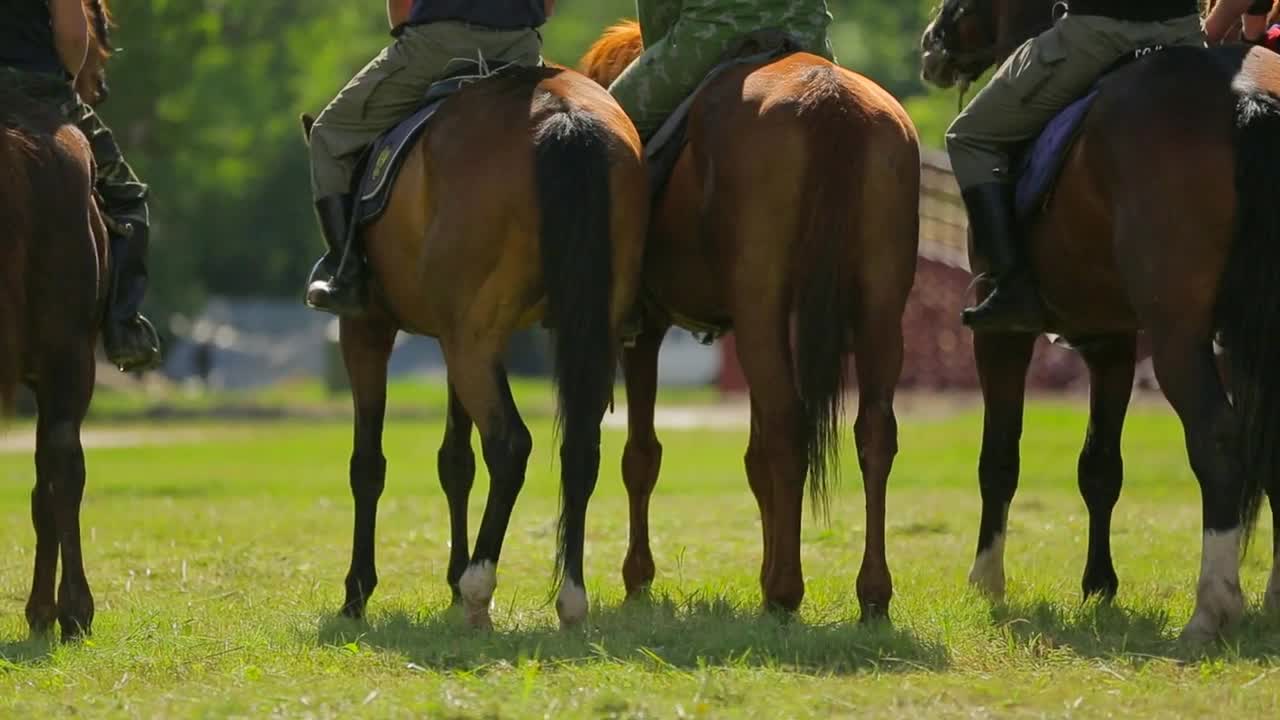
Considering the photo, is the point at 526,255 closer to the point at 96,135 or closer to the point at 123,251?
the point at 123,251

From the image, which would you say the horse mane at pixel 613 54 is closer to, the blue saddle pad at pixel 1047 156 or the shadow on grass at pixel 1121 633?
the blue saddle pad at pixel 1047 156

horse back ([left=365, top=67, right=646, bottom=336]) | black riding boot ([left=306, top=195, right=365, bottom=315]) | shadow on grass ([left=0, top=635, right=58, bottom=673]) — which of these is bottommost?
shadow on grass ([left=0, top=635, right=58, bottom=673])

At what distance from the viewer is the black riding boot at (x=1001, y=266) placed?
368 inches

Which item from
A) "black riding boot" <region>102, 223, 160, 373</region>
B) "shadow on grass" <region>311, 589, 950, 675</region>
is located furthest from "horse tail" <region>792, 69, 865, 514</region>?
"black riding boot" <region>102, 223, 160, 373</region>

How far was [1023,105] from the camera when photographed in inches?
→ 366

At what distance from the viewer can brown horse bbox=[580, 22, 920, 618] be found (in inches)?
331

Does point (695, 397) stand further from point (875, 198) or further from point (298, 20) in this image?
point (875, 198)

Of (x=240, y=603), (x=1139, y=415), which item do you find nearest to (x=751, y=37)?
(x=240, y=603)

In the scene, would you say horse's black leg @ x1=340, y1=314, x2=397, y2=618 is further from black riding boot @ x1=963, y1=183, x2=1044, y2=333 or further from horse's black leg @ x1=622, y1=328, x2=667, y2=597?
black riding boot @ x1=963, y1=183, x2=1044, y2=333

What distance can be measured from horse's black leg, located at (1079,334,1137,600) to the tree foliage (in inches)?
706

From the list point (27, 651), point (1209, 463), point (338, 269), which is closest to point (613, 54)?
point (338, 269)

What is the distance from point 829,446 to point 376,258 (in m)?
2.21

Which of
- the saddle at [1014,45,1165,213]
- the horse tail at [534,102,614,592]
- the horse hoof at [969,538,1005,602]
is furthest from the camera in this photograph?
the horse hoof at [969,538,1005,602]

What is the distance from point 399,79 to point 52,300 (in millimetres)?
1839
